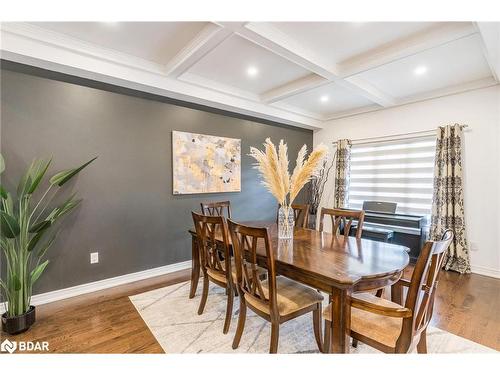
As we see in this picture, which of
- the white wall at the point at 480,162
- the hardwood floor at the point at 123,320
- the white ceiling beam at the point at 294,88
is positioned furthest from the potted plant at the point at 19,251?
the white wall at the point at 480,162

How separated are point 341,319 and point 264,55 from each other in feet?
8.39

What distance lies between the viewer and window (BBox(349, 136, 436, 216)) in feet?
12.9

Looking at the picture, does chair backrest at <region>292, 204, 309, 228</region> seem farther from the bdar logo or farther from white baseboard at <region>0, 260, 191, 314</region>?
the bdar logo

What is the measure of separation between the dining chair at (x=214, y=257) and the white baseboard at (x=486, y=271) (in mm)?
3453

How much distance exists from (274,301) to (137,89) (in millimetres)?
2871

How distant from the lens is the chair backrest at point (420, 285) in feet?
3.75

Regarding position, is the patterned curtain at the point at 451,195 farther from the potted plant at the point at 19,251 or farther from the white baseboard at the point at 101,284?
the potted plant at the point at 19,251

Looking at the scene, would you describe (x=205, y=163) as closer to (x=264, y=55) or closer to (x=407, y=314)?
(x=264, y=55)

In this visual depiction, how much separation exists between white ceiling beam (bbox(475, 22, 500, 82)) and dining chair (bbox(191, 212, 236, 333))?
2510 mm

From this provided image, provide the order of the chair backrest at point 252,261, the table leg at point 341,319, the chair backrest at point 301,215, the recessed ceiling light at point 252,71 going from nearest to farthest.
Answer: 1. the table leg at point 341,319
2. the chair backrest at point 252,261
3. the chair backrest at point 301,215
4. the recessed ceiling light at point 252,71

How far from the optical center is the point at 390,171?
4344mm

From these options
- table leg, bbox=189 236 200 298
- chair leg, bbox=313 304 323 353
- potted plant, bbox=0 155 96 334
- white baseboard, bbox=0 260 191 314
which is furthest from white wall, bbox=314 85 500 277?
potted plant, bbox=0 155 96 334

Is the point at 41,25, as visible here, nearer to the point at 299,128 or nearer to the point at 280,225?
the point at 280,225
